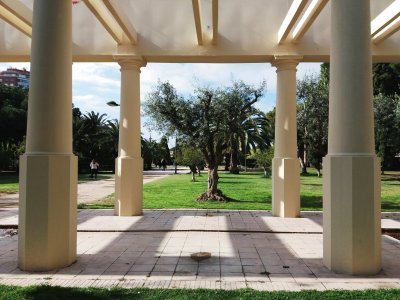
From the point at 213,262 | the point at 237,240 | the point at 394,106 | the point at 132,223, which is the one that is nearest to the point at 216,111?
the point at 132,223

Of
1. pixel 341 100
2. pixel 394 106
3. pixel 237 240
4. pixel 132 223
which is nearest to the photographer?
pixel 341 100

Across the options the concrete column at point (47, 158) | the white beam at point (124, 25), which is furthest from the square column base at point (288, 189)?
the concrete column at point (47, 158)

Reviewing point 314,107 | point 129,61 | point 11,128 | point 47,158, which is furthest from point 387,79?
point 47,158

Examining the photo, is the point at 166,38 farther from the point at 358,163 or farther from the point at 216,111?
the point at 358,163

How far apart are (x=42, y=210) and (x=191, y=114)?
27.8 feet

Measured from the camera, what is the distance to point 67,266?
558 centimetres

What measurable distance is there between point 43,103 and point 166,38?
5601 mm

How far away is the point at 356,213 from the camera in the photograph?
5.23 metres

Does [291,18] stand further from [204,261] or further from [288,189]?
[204,261]

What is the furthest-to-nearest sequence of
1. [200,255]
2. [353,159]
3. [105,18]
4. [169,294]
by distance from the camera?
[105,18] → [200,255] → [353,159] → [169,294]

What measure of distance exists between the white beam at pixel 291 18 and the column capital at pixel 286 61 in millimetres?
404

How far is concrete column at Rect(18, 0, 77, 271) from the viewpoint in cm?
534

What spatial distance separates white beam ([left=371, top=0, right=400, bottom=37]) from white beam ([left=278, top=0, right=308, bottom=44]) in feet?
6.30

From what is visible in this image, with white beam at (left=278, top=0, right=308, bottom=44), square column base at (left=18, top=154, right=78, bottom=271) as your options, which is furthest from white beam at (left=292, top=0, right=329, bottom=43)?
square column base at (left=18, top=154, right=78, bottom=271)
